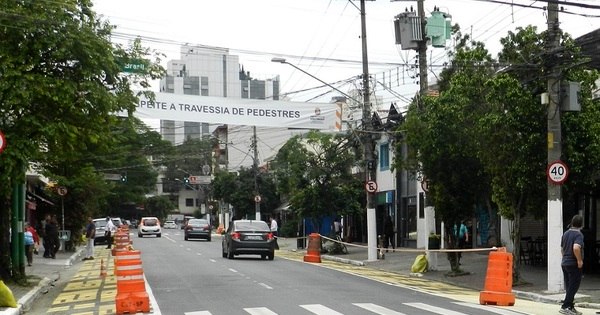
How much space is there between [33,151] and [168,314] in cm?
727

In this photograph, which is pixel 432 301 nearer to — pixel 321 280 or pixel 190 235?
pixel 321 280

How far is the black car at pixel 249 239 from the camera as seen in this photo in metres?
33.6

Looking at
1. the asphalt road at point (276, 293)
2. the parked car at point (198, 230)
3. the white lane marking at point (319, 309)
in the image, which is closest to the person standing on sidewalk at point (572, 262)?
the asphalt road at point (276, 293)

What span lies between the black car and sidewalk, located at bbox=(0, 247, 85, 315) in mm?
6496

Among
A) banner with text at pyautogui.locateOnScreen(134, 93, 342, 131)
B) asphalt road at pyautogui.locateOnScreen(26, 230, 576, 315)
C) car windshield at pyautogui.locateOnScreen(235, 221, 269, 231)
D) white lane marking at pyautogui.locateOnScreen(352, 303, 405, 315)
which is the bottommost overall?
asphalt road at pyautogui.locateOnScreen(26, 230, 576, 315)

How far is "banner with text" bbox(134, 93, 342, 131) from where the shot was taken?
2923 centimetres

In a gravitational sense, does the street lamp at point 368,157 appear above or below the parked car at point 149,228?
above

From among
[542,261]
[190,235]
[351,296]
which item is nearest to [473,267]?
[542,261]

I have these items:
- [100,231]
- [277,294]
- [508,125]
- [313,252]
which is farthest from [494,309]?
[100,231]

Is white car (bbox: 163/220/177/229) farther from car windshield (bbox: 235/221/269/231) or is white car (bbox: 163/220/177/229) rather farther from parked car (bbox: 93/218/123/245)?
car windshield (bbox: 235/221/269/231)

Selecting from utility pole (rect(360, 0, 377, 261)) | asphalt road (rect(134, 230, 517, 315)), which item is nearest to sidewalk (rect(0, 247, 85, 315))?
asphalt road (rect(134, 230, 517, 315))

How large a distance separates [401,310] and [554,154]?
6.59m

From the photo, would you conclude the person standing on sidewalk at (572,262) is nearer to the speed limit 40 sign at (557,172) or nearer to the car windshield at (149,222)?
the speed limit 40 sign at (557,172)

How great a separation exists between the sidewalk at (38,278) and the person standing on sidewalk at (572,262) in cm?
1053
